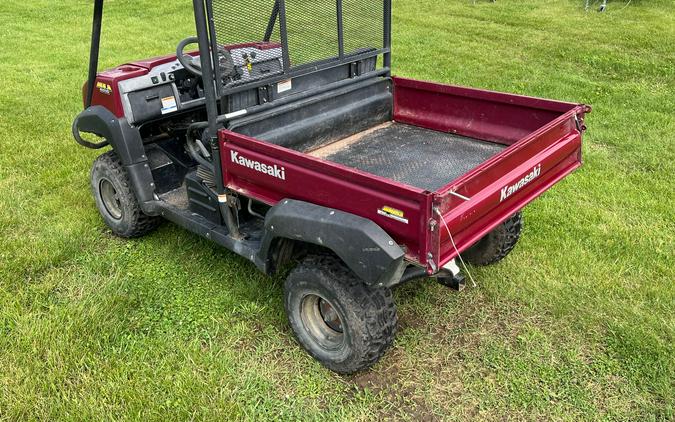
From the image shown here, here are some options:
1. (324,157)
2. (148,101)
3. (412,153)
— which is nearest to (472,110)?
(412,153)

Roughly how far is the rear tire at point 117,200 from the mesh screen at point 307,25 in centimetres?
131

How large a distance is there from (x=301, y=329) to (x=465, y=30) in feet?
28.6

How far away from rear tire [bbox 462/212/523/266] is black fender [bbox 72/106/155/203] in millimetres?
2061

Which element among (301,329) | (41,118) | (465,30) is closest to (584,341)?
(301,329)

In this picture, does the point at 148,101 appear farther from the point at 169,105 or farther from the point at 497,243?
the point at 497,243

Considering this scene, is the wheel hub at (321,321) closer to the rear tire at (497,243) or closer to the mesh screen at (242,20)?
the rear tire at (497,243)

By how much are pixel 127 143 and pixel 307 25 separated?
51.2 inches

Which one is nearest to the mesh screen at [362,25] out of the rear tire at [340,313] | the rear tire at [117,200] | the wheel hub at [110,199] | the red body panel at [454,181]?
the red body panel at [454,181]

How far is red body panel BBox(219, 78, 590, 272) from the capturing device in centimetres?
242

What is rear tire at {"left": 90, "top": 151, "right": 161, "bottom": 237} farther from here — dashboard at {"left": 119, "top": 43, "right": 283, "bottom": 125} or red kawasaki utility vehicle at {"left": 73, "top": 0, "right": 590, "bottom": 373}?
dashboard at {"left": 119, "top": 43, "right": 283, "bottom": 125}

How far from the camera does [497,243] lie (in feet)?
12.2

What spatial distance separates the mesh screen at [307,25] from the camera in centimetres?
314

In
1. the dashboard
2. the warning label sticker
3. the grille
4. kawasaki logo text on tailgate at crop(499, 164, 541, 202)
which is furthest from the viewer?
the warning label sticker

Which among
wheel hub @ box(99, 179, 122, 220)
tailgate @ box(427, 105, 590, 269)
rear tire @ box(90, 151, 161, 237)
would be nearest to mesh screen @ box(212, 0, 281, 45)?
rear tire @ box(90, 151, 161, 237)
